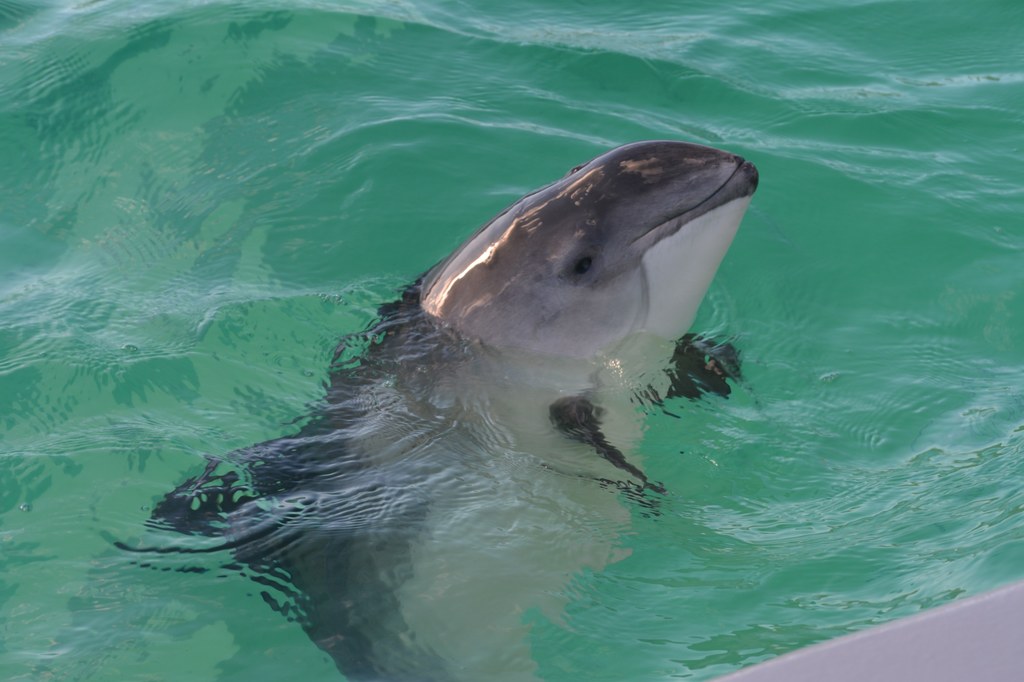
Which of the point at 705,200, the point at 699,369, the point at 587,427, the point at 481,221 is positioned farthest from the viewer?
the point at 481,221

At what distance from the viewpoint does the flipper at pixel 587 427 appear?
5.84m

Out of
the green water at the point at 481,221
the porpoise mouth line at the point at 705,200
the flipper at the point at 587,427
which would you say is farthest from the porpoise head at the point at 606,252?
the green water at the point at 481,221

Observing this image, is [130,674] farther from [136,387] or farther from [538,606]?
[136,387]

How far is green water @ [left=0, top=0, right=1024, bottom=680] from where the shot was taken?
5.29m

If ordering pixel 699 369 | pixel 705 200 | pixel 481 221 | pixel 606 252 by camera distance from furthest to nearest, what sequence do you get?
pixel 481 221 < pixel 699 369 < pixel 606 252 < pixel 705 200

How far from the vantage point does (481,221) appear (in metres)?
8.40

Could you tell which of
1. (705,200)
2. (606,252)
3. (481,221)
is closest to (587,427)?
(606,252)

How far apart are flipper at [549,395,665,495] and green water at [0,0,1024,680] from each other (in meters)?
0.22

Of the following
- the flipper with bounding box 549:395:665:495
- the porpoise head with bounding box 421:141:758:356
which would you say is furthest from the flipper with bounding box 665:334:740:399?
the flipper with bounding box 549:395:665:495

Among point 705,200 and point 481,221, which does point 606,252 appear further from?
point 481,221

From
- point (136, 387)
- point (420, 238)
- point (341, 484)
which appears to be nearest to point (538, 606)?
point (341, 484)

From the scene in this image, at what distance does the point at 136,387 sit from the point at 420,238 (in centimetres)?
232

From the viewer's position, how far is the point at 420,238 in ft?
27.1

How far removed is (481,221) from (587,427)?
2.84m
